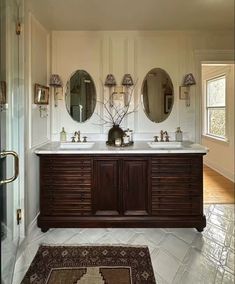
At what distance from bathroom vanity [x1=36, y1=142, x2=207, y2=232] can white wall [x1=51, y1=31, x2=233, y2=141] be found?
853mm

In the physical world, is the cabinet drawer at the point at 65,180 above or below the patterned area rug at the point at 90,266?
above

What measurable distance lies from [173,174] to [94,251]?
1168 millimetres

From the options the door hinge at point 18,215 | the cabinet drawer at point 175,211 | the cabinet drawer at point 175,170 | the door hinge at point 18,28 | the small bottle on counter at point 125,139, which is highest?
the door hinge at point 18,28

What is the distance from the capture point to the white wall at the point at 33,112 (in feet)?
9.17

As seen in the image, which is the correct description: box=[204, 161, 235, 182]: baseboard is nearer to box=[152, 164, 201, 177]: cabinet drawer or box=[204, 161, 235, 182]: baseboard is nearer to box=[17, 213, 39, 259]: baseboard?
box=[152, 164, 201, 177]: cabinet drawer

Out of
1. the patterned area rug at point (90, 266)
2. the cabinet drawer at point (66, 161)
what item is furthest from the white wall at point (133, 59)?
the patterned area rug at point (90, 266)

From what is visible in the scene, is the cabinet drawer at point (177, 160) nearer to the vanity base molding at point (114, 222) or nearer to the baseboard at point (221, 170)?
the vanity base molding at point (114, 222)

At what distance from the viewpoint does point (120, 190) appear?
2973 millimetres

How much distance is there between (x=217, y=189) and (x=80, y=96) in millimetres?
2820

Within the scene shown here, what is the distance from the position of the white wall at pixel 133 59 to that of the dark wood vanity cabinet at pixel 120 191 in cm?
86

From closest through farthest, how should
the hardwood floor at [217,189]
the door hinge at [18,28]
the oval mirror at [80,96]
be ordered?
the door hinge at [18,28], the oval mirror at [80,96], the hardwood floor at [217,189]

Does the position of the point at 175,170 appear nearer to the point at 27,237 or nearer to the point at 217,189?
the point at 27,237

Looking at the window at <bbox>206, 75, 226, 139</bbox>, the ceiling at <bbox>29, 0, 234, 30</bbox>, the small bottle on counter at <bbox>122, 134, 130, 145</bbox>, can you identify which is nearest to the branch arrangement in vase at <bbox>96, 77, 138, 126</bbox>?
the small bottle on counter at <bbox>122, 134, 130, 145</bbox>

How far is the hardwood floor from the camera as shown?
4.02m
